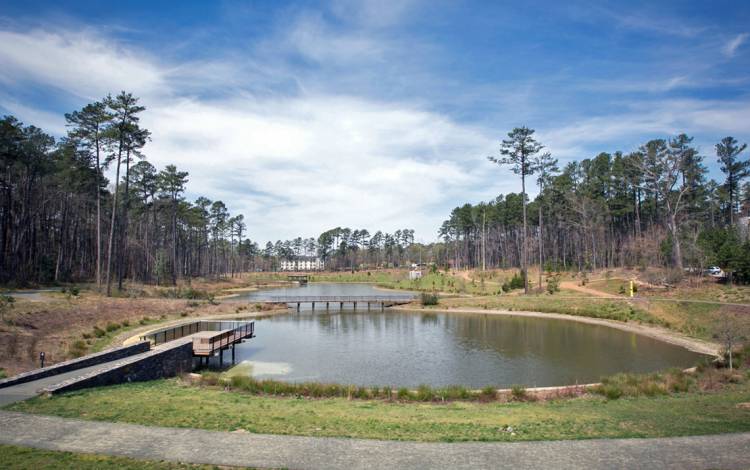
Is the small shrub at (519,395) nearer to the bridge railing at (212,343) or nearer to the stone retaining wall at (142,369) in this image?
the stone retaining wall at (142,369)

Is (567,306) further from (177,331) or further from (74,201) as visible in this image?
(74,201)

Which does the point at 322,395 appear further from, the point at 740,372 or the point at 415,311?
the point at 415,311

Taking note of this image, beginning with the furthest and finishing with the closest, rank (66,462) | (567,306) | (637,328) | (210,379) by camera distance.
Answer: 1. (567,306)
2. (637,328)
3. (210,379)
4. (66,462)

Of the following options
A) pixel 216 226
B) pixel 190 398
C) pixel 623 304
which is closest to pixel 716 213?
pixel 623 304

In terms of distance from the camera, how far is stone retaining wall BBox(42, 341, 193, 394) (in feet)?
47.5

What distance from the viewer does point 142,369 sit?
727 inches

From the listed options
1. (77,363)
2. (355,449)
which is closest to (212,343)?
(77,363)

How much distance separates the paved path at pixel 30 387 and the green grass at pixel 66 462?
4233 millimetres

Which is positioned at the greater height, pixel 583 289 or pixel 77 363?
pixel 583 289

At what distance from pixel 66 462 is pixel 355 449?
5.58 m

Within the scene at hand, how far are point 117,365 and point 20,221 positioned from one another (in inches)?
1726

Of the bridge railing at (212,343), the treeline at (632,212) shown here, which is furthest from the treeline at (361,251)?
the bridge railing at (212,343)

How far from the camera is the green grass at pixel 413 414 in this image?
11094mm

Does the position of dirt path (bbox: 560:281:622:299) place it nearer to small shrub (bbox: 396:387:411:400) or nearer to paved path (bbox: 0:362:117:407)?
small shrub (bbox: 396:387:411:400)
